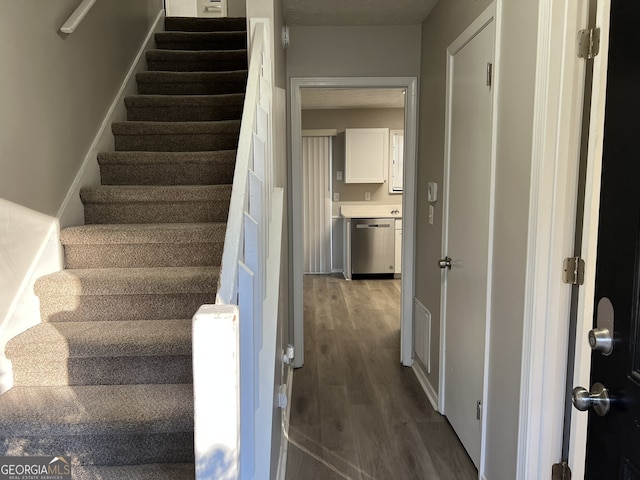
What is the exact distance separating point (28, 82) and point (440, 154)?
2087 mm

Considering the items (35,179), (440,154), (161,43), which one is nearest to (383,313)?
(440,154)

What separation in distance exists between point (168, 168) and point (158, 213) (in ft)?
1.05

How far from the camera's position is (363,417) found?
8.79 feet

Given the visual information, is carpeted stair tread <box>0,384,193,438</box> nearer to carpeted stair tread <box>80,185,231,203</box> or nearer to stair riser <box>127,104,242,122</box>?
carpeted stair tread <box>80,185,231,203</box>

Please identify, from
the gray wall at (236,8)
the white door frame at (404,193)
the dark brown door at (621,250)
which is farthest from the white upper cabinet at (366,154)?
the dark brown door at (621,250)

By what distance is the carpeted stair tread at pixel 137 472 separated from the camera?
143 cm

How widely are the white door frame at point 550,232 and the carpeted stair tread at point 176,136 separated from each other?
66.9 inches

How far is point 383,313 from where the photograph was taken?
15.4 feet

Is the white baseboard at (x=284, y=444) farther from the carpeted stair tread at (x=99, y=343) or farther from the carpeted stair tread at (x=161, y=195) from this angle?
the carpeted stair tread at (x=161, y=195)

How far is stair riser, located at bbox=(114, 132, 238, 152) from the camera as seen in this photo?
2.65 metres

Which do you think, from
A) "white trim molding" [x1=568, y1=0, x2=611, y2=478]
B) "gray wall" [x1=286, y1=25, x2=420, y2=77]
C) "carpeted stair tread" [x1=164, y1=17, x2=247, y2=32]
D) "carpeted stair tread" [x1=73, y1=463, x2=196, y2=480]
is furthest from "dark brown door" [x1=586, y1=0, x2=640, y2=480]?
"carpeted stair tread" [x1=164, y1=17, x2=247, y2=32]

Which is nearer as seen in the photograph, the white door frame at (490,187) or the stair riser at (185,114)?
the white door frame at (490,187)

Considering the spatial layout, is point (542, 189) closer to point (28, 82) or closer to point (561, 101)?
point (561, 101)

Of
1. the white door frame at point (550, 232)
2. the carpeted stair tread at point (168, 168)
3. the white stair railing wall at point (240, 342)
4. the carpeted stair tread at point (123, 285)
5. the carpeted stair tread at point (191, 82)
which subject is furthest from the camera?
the carpeted stair tread at point (191, 82)
